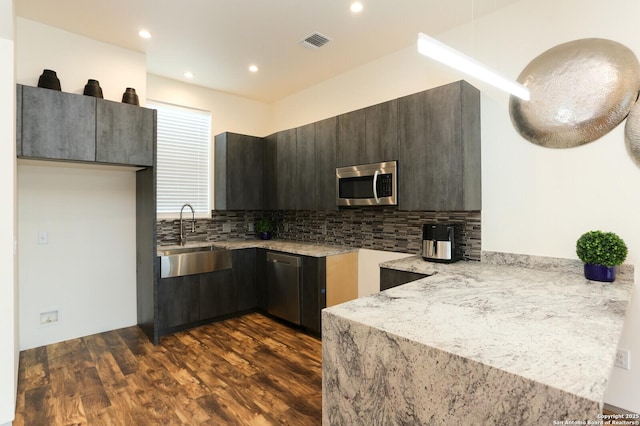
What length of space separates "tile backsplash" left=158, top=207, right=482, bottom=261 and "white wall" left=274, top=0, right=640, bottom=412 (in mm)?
198

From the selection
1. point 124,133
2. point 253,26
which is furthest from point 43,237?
point 253,26

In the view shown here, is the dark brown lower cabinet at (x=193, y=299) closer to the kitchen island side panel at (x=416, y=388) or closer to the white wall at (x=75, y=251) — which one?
the white wall at (x=75, y=251)

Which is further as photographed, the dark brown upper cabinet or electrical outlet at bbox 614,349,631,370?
the dark brown upper cabinet

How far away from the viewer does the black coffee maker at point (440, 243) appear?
273 cm

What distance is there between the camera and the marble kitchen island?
89 centimetres

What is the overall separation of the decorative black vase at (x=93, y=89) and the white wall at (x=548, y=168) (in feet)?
9.89

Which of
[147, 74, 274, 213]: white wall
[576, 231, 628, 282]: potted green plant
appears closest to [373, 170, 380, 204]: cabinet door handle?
[576, 231, 628, 282]: potted green plant

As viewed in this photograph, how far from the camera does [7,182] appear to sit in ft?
6.64

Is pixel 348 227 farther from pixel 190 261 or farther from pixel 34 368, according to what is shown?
pixel 34 368

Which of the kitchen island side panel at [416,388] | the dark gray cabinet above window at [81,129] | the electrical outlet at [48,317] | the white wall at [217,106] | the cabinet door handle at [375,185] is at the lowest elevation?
the electrical outlet at [48,317]

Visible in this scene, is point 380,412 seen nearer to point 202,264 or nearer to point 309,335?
point 309,335

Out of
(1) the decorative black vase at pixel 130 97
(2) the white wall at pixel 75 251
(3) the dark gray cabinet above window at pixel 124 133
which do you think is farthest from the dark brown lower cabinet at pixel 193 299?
(1) the decorative black vase at pixel 130 97

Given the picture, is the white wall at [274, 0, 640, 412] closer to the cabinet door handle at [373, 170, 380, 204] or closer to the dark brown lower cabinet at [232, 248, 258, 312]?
the cabinet door handle at [373, 170, 380, 204]

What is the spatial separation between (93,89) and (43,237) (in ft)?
4.84
